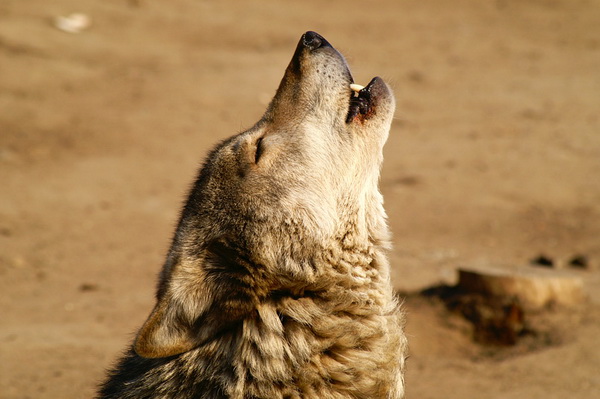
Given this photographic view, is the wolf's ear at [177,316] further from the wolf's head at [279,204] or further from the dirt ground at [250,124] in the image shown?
the dirt ground at [250,124]

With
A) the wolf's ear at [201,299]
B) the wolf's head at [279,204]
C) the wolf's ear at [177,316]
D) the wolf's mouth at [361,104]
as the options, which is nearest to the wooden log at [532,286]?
the wolf's head at [279,204]

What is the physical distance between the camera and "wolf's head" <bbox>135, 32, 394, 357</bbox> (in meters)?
3.26

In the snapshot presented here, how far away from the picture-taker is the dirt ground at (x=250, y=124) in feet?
20.4

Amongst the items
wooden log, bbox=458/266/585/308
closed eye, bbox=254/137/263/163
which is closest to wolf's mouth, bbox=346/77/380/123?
closed eye, bbox=254/137/263/163

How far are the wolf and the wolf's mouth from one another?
3 cm

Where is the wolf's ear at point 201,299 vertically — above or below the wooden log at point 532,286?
above

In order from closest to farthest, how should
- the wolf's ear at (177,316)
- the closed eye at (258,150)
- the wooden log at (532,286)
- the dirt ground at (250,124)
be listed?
the wolf's ear at (177,316) → the closed eye at (258,150) → the dirt ground at (250,124) → the wooden log at (532,286)

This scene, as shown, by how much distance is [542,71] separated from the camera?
1329cm

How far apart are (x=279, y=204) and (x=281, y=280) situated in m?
0.37

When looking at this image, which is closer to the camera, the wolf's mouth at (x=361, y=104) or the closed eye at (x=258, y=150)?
the closed eye at (x=258, y=150)

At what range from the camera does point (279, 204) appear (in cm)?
352

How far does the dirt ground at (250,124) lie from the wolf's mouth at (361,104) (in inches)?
94.6

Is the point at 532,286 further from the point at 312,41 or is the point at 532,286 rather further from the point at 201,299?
the point at 201,299

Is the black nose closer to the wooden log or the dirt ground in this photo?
the dirt ground
